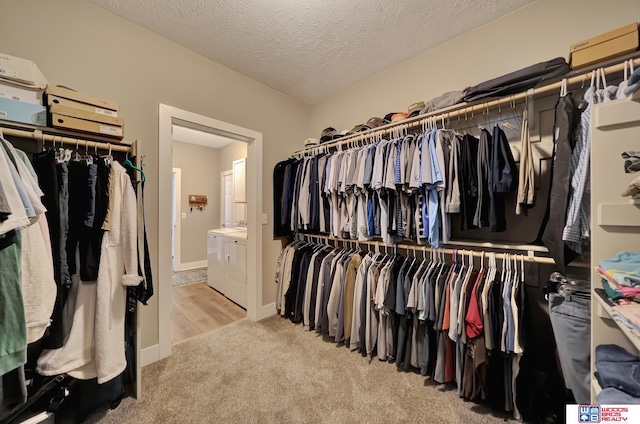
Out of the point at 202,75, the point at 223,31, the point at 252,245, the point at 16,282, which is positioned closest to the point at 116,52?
the point at 202,75

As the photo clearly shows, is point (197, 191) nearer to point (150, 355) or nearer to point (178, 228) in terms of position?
point (178, 228)

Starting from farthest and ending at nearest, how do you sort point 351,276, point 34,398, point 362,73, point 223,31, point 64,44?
point 362,73 → point 351,276 → point 223,31 → point 64,44 → point 34,398

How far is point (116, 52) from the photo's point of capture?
1810 mm

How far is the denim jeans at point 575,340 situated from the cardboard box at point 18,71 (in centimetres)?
305

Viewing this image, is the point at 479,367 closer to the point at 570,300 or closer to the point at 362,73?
the point at 570,300

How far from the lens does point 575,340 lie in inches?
44.6

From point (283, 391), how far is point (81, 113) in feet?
7.16

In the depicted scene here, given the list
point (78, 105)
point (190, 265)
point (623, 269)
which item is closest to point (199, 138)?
point (190, 265)

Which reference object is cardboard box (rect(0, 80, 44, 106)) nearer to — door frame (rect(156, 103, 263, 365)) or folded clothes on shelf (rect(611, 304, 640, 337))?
door frame (rect(156, 103, 263, 365))

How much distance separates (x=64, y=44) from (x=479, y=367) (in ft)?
11.5

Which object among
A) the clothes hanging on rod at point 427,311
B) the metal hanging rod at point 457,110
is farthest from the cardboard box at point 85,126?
the clothes hanging on rod at point 427,311

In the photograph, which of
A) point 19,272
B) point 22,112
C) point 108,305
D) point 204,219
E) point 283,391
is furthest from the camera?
point 204,219

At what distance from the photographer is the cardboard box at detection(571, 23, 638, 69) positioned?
3.82 feet

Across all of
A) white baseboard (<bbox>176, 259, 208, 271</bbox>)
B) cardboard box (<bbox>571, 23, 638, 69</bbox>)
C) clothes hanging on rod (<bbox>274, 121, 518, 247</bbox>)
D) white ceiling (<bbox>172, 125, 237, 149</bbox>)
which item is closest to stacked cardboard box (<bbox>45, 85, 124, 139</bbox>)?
clothes hanging on rod (<bbox>274, 121, 518, 247</bbox>)
